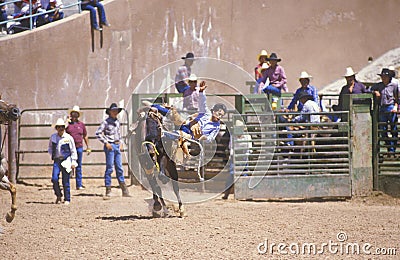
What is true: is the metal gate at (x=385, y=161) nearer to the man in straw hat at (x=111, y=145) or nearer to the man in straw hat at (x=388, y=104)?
the man in straw hat at (x=388, y=104)

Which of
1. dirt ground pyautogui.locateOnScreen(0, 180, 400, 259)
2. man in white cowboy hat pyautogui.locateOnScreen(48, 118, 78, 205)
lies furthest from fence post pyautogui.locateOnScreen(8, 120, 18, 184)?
man in white cowboy hat pyautogui.locateOnScreen(48, 118, 78, 205)

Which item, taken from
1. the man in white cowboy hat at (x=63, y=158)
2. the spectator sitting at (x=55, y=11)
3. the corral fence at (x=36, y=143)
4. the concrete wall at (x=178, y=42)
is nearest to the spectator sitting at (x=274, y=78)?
the corral fence at (x=36, y=143)

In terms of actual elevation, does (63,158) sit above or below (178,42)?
below

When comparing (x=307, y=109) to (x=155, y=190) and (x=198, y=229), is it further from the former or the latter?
(x=198, y=229)

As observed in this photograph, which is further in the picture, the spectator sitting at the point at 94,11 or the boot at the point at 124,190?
the spectator sitting at the point at 94,11

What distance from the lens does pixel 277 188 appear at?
40.2 feet

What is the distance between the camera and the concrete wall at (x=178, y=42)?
1569cm

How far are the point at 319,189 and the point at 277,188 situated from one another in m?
0.72

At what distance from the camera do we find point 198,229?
9.05 meters

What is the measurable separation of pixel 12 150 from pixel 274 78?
555 centimetres

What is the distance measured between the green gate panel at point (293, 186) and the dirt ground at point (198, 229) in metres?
0.18

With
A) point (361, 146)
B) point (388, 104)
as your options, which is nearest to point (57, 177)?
point (361, 146)

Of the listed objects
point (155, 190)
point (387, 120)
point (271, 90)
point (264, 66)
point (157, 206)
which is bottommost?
point (157, 206)

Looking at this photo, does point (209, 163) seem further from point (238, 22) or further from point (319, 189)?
point (238, 22)
